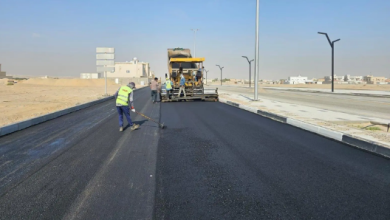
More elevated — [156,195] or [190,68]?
[190,68]

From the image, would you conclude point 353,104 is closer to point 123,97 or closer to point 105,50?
point 123,97

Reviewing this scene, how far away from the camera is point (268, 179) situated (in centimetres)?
476

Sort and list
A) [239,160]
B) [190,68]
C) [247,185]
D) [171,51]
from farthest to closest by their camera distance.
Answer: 1. [171,51]
2. [190,68]
3. [239,160]
4. [247,185]

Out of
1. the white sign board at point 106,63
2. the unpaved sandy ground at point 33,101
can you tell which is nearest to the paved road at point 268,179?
the unpaved sandy ground at point 33,101

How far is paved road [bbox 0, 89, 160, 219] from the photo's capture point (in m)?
3.71

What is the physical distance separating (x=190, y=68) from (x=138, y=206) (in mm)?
18786

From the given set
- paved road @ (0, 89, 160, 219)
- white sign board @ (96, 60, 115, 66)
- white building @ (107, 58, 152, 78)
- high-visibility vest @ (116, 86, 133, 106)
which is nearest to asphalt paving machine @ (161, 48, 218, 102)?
white sign board @ (96, 60, 115, 66)

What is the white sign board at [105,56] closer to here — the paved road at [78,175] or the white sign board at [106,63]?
the white sign board at [106,63]

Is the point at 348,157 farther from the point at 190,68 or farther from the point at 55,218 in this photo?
the point at 190,68

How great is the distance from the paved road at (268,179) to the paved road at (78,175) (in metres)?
0.35

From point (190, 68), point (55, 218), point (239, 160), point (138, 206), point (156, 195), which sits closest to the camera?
point (55, 218)

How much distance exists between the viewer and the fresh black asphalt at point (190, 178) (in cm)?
368

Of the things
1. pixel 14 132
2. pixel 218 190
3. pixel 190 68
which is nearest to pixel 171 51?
pixel 190 68

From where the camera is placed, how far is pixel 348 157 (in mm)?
6176
